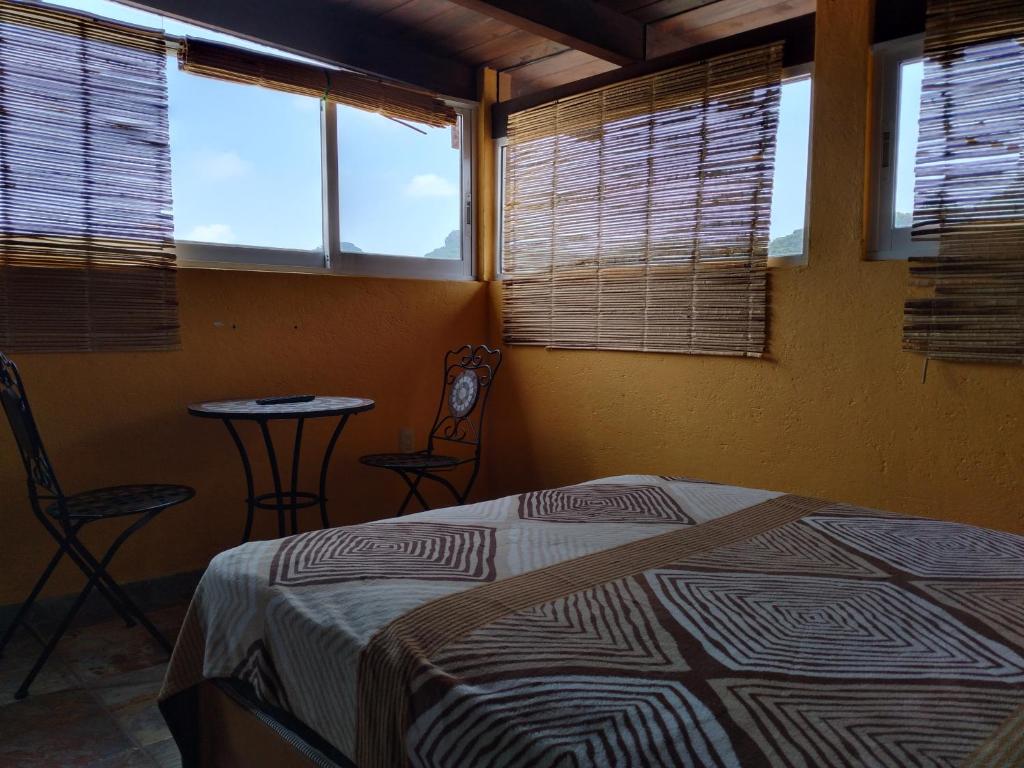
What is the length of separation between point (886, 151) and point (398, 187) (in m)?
2.23

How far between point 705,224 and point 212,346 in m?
2.13

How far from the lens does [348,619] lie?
109 centimetres

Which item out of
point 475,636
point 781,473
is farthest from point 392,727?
point 781,473

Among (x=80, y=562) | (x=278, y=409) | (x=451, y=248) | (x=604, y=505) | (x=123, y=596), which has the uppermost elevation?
(x=451, y=248)

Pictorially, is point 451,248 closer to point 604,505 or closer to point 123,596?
point 123,596

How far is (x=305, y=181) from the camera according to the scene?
3.35 m

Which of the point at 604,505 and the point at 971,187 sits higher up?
the point at 971,187

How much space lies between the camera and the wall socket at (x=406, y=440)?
145 inches

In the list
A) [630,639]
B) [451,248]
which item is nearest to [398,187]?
[451,248]

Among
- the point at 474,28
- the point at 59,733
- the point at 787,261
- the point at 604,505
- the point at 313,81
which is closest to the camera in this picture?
the point at 604,505

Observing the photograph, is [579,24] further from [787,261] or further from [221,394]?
[221,394]

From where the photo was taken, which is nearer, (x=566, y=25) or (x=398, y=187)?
(x=566, y=25)

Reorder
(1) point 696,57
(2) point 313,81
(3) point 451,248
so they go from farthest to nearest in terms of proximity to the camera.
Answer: (3) point 451,248, (2) point 313,81, (1) point 696,57

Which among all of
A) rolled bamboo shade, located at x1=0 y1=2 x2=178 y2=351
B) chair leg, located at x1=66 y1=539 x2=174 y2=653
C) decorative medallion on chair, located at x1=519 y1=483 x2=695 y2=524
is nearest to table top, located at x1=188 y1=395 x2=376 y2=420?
rolled bamboo shade, located at x1=0 y1=2 x2=178 y2=351
